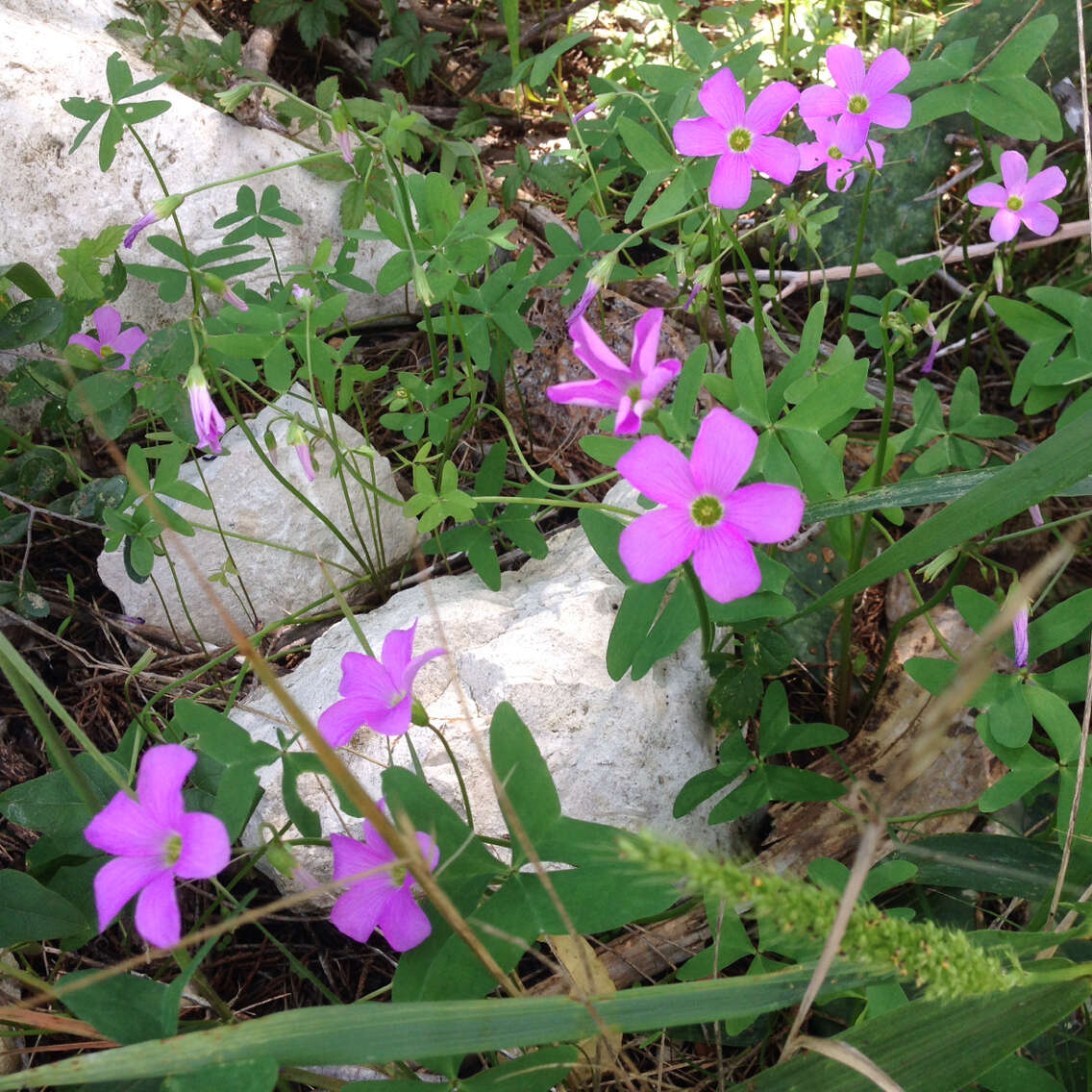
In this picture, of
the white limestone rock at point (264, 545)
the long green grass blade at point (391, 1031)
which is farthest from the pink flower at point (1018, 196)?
the long green grass blade at point (391, 1031)

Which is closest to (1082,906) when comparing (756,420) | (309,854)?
(756,420)

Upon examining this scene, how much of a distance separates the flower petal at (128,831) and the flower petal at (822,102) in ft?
5.30

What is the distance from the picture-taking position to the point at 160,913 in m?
0.97

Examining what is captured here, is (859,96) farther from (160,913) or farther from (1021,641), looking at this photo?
(160,913)

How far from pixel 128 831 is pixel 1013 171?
6.83ft

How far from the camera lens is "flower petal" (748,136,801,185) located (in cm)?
161

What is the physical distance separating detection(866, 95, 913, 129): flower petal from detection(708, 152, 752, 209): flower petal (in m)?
0.31

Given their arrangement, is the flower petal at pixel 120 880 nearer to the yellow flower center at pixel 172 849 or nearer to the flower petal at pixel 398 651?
the yellow flower center at pixel 172 849

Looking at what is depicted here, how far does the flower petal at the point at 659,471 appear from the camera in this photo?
1.06 m

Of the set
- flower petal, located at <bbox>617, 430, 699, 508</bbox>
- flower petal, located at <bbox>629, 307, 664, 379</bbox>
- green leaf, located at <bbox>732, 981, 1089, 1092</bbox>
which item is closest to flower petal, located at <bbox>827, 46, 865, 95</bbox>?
flower petal, located at <bbox>629, 307, 664, 379</bbox>

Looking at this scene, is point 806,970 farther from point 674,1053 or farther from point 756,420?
point 756,420

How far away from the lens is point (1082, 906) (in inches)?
42.8

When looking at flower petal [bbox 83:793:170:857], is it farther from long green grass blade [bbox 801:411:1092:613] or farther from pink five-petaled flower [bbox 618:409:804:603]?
long green grass blade [bbox 801:411:1092:613]

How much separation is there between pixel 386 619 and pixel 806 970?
3.78 feet
